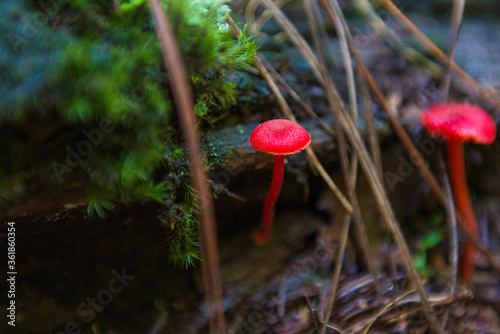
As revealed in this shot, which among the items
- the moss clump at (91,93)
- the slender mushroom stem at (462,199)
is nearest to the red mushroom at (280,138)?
the moss clump at (91,93)

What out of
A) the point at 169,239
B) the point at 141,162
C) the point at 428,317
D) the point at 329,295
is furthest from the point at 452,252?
the point at 141,162

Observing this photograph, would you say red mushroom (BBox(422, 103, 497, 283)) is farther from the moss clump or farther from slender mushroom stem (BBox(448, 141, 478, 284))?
the moss clump

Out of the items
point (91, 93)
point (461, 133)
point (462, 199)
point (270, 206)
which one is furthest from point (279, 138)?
point (462, 199)

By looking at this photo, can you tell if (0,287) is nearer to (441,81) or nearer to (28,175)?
(28,175)

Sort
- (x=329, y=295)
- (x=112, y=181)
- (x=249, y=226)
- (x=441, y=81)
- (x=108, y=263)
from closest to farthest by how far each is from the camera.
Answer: (x=112, y=181)
(x=108, y=263)
(x=329, y=295)
(x=249, y=226)
(x=441, y=81)

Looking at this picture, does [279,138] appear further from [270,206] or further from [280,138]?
[270,206]
